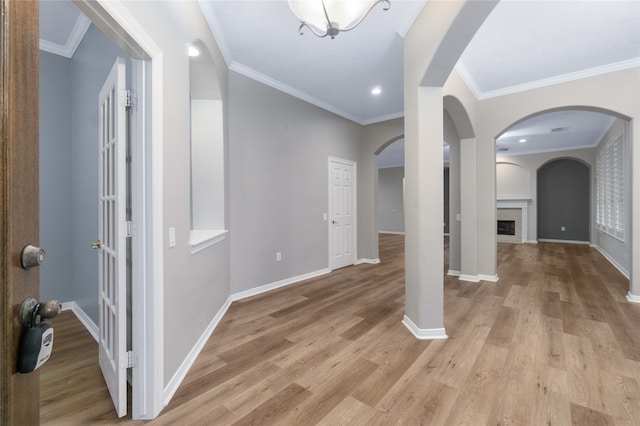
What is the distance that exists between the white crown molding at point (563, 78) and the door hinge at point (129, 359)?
15.5 feet

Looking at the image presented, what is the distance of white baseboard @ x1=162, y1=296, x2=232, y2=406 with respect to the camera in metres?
1.66

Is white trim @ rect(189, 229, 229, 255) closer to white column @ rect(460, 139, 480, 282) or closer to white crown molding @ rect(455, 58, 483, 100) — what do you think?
white crown molding @ rect(455, 58, 483, 100)

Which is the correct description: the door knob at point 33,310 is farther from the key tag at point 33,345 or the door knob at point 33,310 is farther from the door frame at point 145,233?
the door frame at point 145,233

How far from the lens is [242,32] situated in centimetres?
273

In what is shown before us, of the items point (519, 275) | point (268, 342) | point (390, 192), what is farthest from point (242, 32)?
point (390, 192)

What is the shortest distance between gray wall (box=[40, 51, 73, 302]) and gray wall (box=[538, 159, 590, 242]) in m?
11.0

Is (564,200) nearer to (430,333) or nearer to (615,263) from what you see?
(615,263)

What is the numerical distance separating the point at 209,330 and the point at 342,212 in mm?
3185

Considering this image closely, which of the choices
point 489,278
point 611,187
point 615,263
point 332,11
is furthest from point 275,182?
point 611,187

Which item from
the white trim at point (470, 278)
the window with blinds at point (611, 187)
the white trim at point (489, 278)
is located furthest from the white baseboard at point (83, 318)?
the window with blinds at point (611, 187)

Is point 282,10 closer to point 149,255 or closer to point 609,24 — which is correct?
point 149,255

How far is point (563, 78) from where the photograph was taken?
3613mm

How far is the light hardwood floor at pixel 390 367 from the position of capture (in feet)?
5.11

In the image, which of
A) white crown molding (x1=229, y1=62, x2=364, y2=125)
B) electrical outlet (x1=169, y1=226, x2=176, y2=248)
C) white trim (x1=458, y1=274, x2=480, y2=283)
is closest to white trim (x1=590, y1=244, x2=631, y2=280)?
white trim (x1=458, y1=274, x2=480, y2=283)
